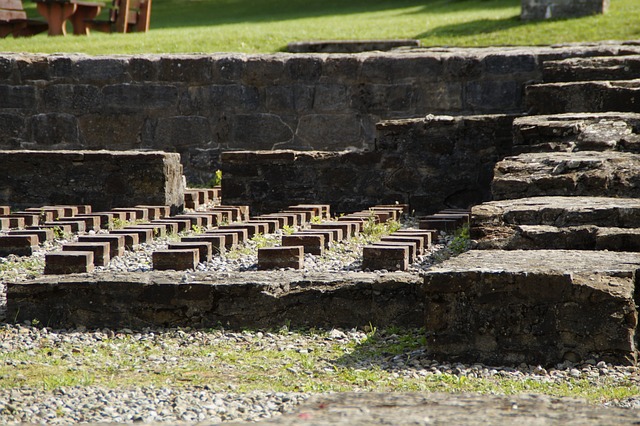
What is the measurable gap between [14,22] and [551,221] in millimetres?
12066

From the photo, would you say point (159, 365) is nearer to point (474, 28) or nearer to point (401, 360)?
point (401, 360)

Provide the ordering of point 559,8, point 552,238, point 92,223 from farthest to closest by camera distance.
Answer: point 559,8 → point 92,223 → point 552,238

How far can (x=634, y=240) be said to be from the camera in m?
4.47

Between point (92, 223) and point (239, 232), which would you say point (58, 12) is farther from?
point (239, 232)

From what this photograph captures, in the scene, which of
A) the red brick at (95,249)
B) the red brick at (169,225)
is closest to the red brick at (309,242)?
the red brick at (95,249)

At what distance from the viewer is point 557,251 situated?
4.33 m

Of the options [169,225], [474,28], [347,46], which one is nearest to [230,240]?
[169,225]

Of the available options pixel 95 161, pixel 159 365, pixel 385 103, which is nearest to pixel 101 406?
pixel 159 365

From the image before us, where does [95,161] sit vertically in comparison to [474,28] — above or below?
below

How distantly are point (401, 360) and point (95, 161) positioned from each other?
4.42 meters

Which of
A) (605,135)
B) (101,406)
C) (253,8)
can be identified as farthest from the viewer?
(253,8)

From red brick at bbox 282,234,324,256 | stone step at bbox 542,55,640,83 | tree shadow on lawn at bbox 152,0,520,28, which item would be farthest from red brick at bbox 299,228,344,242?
tree shadow on lawn at bbox 152,0,520,28

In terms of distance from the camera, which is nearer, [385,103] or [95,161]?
[95,161]

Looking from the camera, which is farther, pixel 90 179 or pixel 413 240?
pixel 90 179
